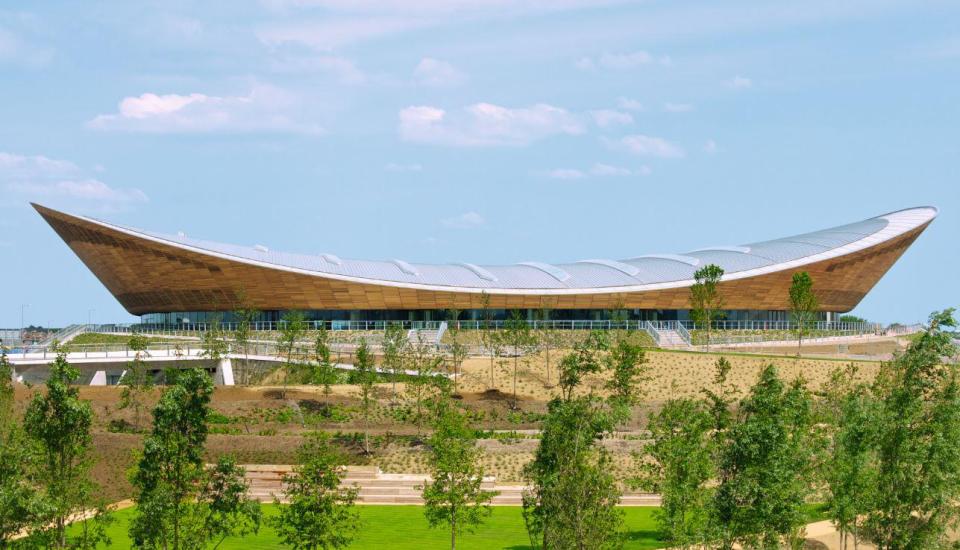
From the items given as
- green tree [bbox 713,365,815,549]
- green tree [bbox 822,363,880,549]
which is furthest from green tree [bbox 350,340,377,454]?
green tree [bbox 713,365,815,549]

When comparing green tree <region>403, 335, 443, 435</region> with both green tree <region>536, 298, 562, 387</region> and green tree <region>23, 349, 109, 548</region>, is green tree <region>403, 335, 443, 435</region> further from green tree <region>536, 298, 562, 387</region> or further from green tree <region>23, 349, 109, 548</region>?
green tree <region>23, 349, 109, 548</region>

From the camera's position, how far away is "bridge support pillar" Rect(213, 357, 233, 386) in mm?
53750

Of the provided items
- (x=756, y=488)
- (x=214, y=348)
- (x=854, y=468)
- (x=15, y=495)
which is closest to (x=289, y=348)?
(x=214, y=348)

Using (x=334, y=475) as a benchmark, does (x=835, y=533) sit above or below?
below

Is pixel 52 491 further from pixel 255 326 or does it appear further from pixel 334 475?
pixel 255 326

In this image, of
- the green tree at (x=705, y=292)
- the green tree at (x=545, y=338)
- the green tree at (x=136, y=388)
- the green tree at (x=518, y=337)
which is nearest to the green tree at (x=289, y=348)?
the green tree at (x=136, y=388)

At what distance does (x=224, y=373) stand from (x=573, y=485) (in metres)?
34.9

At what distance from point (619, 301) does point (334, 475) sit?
49.7 meters

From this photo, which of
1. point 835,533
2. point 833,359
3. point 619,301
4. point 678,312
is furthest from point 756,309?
point 835,533

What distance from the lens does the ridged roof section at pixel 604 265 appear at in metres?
69.9

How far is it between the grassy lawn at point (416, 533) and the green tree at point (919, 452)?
560 cm

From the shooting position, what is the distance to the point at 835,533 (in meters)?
31.5

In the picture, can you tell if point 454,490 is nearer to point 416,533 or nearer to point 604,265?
point 416,533

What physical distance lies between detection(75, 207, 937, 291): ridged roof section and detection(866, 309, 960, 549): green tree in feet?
155
